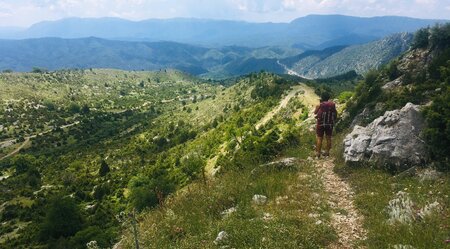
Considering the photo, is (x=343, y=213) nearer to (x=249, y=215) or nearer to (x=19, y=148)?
(x=249, y=215)

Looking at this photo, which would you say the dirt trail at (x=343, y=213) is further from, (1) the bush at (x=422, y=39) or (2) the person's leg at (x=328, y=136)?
(1) the bush at (x=422, y=39)

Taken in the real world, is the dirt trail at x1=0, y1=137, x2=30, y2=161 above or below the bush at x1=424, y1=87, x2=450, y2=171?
below

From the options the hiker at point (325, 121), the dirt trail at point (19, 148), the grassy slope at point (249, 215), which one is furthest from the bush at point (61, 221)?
the dirt trail at point (19, 148)

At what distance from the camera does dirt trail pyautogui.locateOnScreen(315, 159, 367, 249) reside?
40.2 ft

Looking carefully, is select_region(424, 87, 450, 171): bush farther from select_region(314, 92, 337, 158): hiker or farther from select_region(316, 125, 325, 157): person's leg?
select_region(316, 125, 325, 157): person's leg

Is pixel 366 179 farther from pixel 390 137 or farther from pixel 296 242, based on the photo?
pixel 296 242

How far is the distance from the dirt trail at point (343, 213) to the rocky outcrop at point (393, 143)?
197cm

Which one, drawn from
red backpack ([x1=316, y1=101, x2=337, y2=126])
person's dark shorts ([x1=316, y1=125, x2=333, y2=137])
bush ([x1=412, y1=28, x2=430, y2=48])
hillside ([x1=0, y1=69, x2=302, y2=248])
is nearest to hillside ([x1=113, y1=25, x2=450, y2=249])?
person's dark shorts ([x1=316, y1=125, x2=333, y2=137])

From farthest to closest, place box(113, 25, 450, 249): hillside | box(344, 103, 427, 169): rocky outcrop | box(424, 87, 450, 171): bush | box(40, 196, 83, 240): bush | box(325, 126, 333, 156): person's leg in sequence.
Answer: box(40, 196, 83, 240): bush
box(325, 126, 333, 156): person's leg
box(344, 103, 427, 169): rocky outcrop
box(424, 87, 450, 171): bush
box(113, 25, 450, 249): hillside

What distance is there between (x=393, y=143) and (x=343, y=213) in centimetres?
633

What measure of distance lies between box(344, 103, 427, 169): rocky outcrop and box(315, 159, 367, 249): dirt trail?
1.97m

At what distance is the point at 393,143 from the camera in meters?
18.6

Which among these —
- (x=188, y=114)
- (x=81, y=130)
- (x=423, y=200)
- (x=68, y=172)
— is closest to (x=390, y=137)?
(x=423, y=200)

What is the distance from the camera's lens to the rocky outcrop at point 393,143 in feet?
58.5
